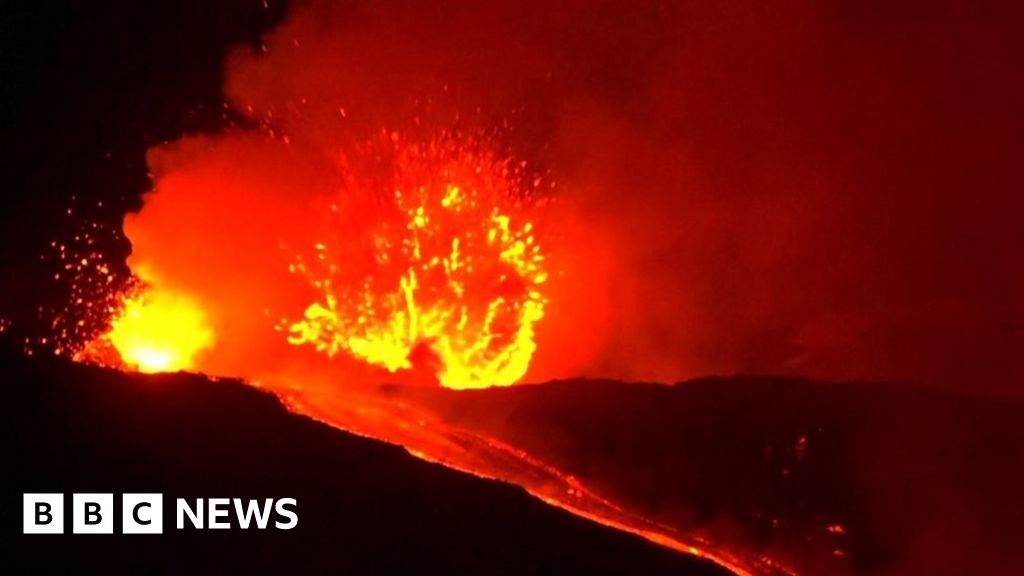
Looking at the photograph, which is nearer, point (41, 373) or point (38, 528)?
point (38, 528)

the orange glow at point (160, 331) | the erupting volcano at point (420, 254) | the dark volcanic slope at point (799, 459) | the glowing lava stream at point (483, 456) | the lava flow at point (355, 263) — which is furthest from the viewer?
the erupting volcano at point (420, 254)

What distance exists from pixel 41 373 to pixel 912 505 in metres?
7.11

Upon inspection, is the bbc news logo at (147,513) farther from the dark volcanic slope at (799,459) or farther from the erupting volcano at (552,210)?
the erupting volcano at (552,210)

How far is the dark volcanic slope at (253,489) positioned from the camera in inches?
235

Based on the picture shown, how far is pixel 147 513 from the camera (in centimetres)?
604

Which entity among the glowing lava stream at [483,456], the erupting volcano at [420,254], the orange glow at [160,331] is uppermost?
the erupting volcano at [420,254]

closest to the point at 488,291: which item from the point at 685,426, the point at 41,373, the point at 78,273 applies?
the point at 78,273

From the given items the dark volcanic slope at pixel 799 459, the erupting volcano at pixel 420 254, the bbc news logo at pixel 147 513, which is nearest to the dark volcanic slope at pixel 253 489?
the bbc news logo at pixel 147 513

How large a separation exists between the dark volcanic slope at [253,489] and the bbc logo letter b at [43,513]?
0.14 feet

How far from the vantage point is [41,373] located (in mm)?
6508

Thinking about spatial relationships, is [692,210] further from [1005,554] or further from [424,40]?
[1005,554]

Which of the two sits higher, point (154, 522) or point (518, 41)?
point (518, 41)

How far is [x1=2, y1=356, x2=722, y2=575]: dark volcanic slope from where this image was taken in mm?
5961

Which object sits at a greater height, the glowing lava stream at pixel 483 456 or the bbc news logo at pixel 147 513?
the glowing lava stream at pixel 483 456
